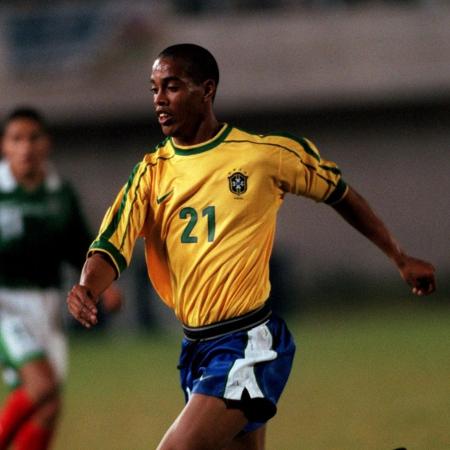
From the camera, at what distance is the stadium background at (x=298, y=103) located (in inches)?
885

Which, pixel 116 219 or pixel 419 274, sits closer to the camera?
pixel 116 219

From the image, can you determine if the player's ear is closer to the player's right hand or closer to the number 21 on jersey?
the number 21 on jersey

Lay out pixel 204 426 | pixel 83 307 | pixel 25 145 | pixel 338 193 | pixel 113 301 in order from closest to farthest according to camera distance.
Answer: pixel 83 307, pixel 204 426, pixel 338 193, pixel 113 301, pixel 25 145

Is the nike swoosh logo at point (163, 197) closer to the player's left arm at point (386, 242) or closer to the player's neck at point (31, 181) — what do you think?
the player's left arm at point (386, 242)

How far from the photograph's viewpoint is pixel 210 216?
19.5ft

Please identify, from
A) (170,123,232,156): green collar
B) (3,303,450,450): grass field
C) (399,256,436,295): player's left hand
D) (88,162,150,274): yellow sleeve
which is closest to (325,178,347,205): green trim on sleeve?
(399,256,436,295): player's left hand

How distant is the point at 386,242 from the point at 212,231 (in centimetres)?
82

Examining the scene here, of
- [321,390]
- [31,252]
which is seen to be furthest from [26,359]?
[321,390]

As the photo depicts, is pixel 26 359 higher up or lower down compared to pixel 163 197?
lower down

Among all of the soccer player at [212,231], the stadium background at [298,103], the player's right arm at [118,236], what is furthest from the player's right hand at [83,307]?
the stadium background at [298,103]

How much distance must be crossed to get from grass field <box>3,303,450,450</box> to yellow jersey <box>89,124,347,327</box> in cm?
328

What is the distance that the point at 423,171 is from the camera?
81.8 ft

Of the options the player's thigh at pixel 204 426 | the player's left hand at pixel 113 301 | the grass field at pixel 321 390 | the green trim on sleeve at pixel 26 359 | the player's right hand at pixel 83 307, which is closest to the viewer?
the player's right hand at pixel 83 307

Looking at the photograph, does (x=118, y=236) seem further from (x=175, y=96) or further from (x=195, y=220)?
(x=175, y=96)
